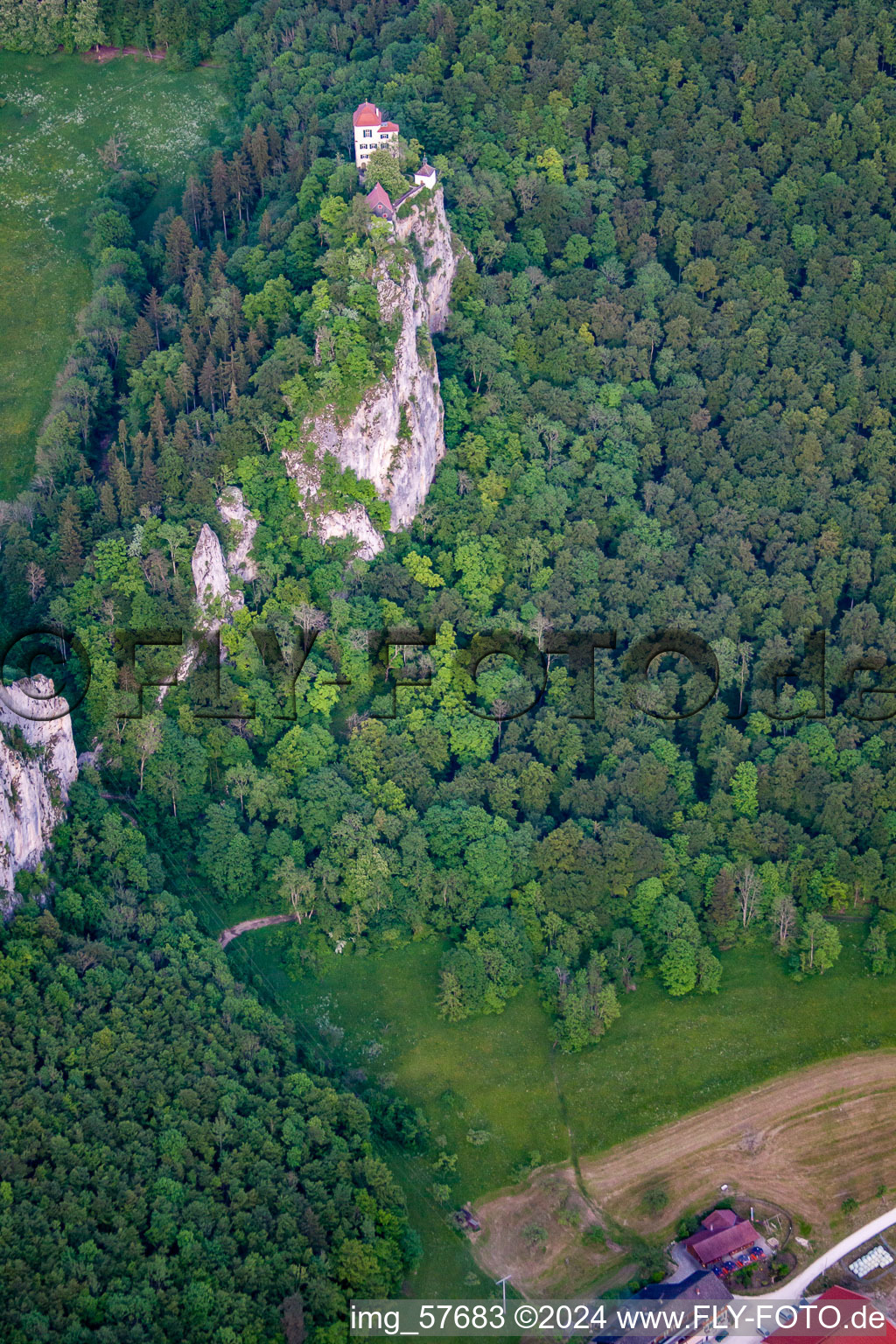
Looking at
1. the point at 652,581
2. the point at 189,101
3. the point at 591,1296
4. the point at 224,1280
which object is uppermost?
the point at 189,101

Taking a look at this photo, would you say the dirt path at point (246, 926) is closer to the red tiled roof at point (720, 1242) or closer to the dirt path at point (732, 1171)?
the dirt path at point (732, 1171)

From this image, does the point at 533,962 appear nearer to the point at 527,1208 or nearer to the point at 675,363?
the point at 527,1208

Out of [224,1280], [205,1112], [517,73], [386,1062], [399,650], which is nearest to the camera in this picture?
[224,1280]

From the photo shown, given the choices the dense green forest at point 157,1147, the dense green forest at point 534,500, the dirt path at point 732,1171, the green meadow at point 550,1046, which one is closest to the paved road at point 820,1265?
the dirt path at point 732,1171

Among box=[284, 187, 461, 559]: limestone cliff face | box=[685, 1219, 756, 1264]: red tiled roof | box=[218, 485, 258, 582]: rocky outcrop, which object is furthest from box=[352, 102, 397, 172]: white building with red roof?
box=[685, 1219, 756, 1264]: red tiled roof

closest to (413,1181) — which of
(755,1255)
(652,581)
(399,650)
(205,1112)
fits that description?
(205,1112)

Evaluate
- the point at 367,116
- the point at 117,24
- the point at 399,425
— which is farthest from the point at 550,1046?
the point at 117,24

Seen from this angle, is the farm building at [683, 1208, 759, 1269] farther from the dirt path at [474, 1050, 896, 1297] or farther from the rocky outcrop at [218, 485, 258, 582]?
the rocky outcrop at [218, 485, 258, 582]
